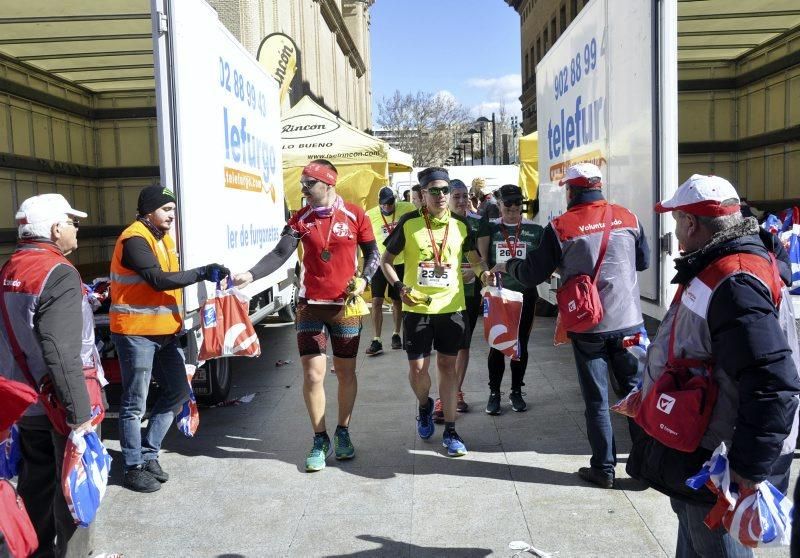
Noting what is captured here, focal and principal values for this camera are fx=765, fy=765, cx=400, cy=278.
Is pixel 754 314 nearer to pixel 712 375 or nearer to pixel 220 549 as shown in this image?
pixel 712 375

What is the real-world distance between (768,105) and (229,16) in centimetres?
1336

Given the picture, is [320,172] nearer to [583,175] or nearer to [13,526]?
[583,175]

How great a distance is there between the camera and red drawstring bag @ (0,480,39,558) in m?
2.33

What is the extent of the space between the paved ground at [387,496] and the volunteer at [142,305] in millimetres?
294

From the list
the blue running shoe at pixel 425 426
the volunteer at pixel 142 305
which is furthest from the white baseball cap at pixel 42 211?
the blue running shoe at pixel 425 426

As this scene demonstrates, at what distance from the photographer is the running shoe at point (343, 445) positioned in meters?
5.14

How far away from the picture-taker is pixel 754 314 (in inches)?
90.3

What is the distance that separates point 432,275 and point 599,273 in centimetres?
119

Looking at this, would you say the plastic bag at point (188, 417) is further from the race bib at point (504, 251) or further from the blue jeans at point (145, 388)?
the race bib at point (504, 251)

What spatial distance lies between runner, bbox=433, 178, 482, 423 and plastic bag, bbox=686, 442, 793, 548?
123 inches

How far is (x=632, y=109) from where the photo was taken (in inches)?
195

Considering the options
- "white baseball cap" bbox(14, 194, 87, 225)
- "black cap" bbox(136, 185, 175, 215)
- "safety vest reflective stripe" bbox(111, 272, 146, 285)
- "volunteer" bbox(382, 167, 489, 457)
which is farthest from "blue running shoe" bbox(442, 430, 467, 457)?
"white baseball cap" bbox(14, 194, 87, 225)

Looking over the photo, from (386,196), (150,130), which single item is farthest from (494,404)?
(150,130)

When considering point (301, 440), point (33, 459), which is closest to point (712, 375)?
point (33, 459)
